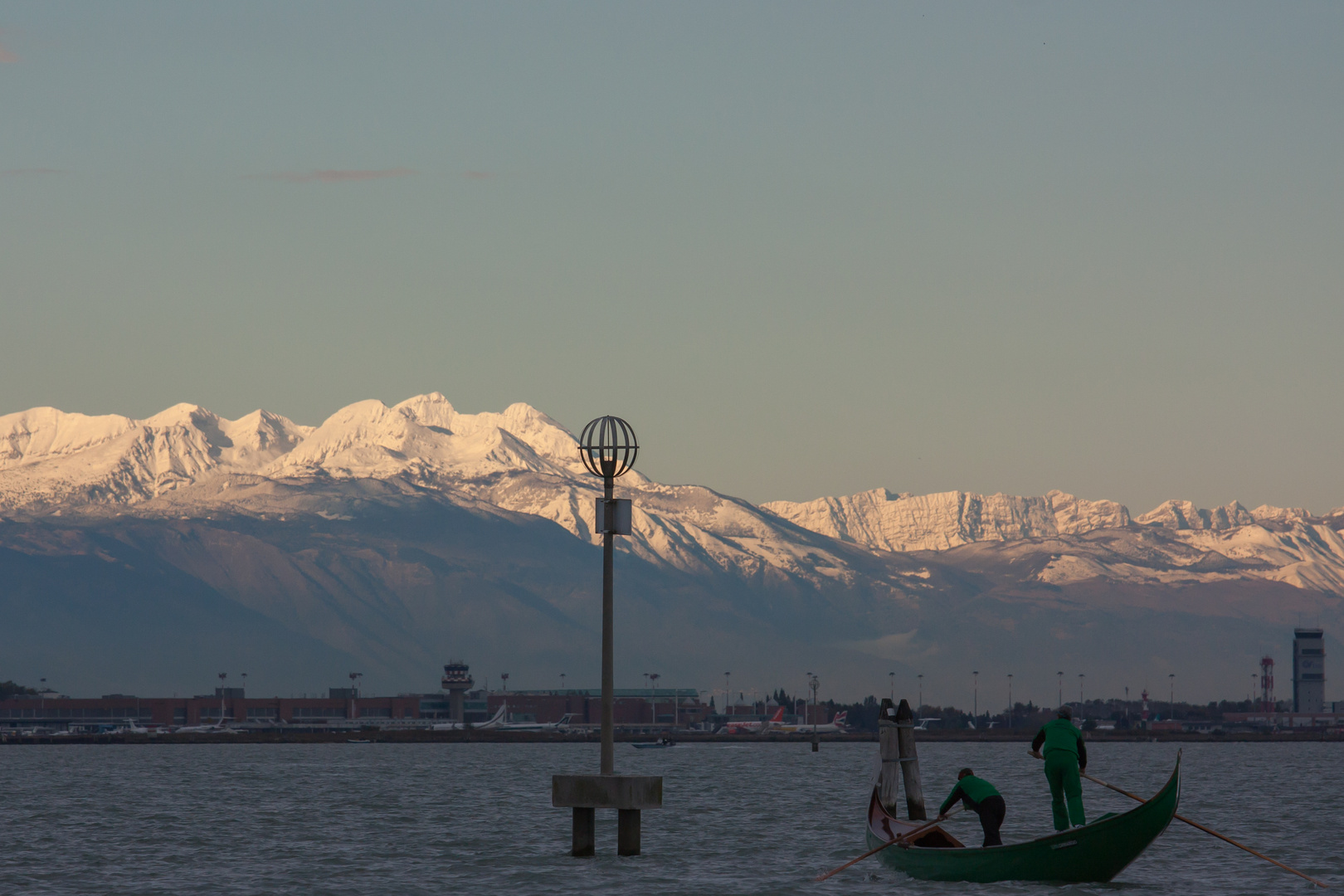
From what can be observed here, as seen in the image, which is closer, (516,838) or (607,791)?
(607,791)

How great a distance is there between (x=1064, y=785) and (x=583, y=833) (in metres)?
15.4

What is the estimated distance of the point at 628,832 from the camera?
5831 centimetres

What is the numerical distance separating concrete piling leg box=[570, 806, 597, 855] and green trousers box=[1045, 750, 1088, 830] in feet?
43.0

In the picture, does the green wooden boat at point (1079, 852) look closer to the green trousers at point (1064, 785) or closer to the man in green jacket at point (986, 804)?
the man in green jacket at point (986, 804)

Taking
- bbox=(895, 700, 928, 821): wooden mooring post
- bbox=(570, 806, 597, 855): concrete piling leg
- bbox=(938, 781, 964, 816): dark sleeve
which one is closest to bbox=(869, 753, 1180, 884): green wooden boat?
bbox=(938, 781, 964, 816): dark sleeve

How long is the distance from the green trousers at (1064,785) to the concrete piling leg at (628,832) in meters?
12.8

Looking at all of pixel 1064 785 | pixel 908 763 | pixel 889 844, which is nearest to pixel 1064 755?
pixel 1064 785

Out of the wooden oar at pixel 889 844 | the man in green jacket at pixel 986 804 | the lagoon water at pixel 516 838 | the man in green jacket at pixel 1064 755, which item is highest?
the man in green jacket at pixel 1064 755

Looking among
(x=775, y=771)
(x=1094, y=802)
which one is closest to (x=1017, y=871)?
(x=1094, y=802)

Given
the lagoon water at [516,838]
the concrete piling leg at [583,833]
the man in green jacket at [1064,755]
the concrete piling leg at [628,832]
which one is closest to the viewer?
the man in green jacket at [1064,755]

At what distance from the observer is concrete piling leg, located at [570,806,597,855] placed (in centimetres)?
5916

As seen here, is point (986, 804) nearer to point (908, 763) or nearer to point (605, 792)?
point (605, 792)

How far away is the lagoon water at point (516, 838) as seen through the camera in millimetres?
59000

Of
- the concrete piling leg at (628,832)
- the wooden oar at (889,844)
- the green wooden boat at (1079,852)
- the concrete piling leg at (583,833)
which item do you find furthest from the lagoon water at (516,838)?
the concrete piling leg at (628,832)
